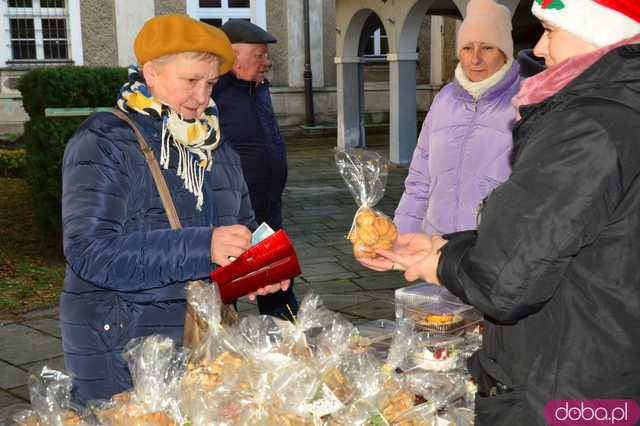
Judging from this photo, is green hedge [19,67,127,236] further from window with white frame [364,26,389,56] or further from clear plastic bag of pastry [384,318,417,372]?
window with white frame [364,26,389,56]

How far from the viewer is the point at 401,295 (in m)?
2.86

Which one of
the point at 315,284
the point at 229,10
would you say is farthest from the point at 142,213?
the point at 229,10

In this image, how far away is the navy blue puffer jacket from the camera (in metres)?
2.28

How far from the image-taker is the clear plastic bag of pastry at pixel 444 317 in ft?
8.82

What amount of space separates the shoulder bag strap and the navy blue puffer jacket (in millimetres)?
16

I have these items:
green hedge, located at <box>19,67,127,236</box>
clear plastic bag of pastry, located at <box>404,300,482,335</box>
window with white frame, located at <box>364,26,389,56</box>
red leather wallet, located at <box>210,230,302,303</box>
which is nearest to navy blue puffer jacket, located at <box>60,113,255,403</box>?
red leather wallet, located at <box>210,230,302,303</box>

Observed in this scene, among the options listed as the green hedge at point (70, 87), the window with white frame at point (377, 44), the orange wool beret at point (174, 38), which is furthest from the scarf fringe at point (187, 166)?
the window with white frame at point (377, 44)

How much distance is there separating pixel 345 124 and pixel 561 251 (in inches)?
564

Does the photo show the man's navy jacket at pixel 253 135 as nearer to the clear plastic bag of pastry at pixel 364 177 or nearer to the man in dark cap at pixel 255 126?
A: the man in dark cap at pixel 255 126

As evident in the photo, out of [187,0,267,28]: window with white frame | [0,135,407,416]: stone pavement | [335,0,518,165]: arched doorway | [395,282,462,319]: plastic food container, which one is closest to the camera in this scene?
[395,282,462,319]: plastic food container

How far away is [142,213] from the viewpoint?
240 centimetres

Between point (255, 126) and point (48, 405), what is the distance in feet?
8.61

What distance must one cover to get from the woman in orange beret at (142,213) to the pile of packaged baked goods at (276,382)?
169mm

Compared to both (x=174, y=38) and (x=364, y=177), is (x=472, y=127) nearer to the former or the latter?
(x=364, y=177)
